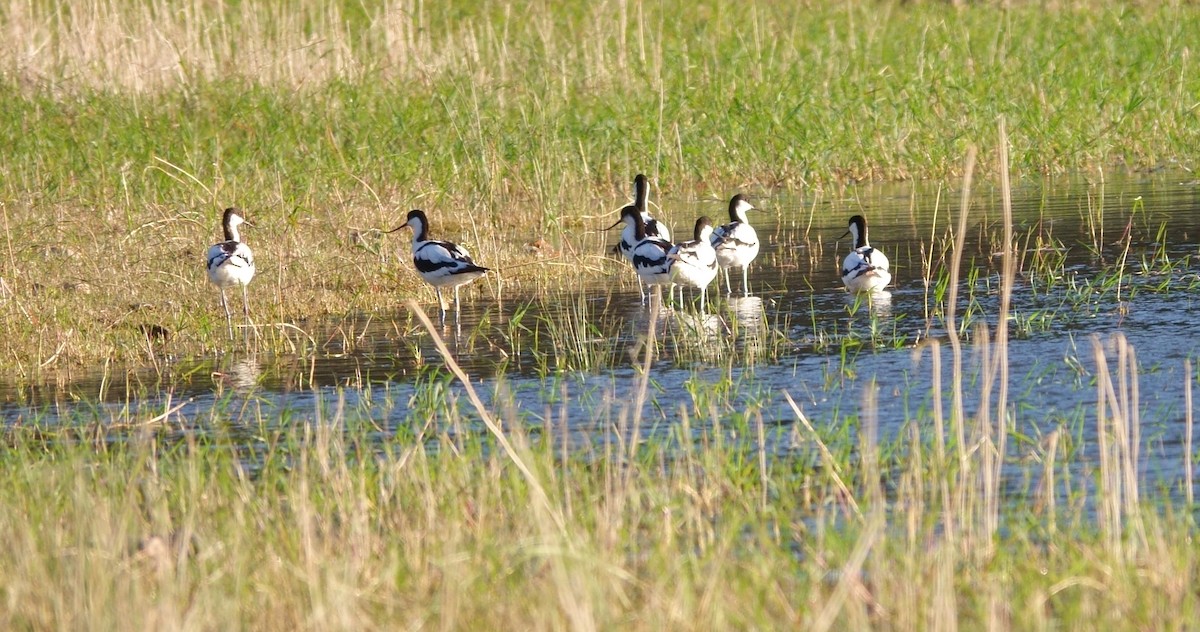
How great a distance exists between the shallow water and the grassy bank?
1.40 metres

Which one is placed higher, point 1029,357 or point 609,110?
point 609,110

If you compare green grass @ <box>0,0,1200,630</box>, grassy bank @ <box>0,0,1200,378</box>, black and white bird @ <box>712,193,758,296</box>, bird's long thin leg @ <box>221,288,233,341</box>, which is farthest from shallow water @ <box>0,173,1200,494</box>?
grassy bank @ <box>0,0,1200,378</box>

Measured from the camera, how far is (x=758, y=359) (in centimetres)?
929

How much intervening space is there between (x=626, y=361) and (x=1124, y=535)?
433cm

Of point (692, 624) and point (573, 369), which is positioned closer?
point (692, 624)

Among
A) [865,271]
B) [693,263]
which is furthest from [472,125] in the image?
[865,271]

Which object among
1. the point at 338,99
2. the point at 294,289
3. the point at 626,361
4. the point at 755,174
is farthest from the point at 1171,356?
the point at 338,99

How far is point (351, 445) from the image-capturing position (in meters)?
7.72

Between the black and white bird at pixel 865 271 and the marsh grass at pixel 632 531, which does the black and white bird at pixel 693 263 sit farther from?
the marsh grass at pixel 632 531

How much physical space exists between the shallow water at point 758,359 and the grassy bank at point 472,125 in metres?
1.40

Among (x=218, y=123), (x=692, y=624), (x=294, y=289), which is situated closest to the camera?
(x=692, y=624)

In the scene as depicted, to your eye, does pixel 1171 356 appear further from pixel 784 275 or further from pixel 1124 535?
pixel 784 275

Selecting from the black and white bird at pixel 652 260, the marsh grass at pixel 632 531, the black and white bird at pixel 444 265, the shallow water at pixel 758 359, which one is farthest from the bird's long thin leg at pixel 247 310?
the marsh grass at pixel 632 531

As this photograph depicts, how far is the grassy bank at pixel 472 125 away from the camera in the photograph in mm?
13266
